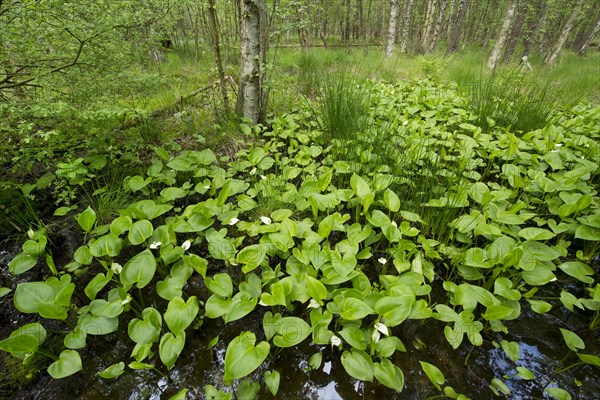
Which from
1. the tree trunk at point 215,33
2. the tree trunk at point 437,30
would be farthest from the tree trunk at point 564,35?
the tree trunk at point 215,33

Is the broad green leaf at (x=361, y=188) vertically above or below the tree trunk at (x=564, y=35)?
below

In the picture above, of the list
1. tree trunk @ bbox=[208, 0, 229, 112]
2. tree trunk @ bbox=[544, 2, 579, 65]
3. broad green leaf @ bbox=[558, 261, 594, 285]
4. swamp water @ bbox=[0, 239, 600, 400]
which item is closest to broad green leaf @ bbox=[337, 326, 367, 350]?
swamp water @ bbox=[0, 239, 600, 400]

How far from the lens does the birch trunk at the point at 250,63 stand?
103 inches

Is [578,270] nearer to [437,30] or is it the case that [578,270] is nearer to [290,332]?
[290,332]

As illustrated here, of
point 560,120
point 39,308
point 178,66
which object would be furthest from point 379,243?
point 178,66

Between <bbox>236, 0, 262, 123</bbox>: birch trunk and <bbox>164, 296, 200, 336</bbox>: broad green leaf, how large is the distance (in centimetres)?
222

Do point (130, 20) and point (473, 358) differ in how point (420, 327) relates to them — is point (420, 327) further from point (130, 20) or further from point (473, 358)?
point (130, 20)

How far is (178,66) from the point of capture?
6.62 meters

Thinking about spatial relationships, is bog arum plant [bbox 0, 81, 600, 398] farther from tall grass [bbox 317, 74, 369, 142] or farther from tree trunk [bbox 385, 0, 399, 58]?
tree trunk [bbox 385, 0, 399, 58]

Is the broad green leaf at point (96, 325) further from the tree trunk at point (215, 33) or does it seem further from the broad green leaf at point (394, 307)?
the tree trunk at point (215, 33)

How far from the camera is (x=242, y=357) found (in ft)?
3.79

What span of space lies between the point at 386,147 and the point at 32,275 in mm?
2776

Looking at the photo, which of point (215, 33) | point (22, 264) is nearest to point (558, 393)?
point (22, 264)

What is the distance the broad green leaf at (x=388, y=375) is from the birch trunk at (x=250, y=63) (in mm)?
2609
